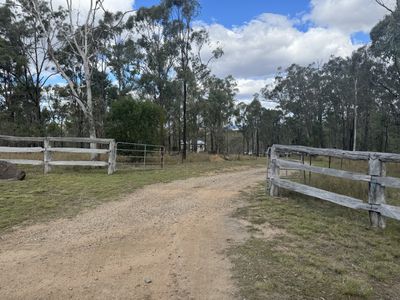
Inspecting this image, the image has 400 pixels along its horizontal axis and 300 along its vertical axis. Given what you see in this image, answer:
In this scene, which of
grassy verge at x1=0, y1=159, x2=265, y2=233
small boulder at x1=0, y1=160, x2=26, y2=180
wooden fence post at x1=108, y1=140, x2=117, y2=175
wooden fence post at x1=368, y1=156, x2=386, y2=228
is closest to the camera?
wooden fence post at x1=368, y1=156, x2=386, y2=228

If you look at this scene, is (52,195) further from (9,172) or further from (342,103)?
(342,103)

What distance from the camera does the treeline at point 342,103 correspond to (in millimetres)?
42906

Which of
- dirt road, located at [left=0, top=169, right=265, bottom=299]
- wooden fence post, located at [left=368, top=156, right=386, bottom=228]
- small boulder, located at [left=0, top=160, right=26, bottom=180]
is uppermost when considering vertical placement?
wooden fence post, located at [left=368, top=156, right=386, bottom=228]

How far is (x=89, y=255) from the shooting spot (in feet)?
15.2

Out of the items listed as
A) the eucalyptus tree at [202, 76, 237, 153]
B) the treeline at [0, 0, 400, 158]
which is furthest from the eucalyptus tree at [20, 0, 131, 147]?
the eucalyptus tree at [202, 76, 237, 153]

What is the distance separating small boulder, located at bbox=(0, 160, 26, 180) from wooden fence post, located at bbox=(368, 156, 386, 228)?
30.6 feet

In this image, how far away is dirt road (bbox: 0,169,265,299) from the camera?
3.68 metres

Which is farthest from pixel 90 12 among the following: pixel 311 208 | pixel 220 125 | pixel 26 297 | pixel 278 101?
pixel 278 101

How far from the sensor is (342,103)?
2158 inches

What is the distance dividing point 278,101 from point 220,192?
5414 centimetres

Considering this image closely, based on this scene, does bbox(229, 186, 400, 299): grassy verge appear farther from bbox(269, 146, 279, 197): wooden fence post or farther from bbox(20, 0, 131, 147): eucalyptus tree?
bbox(20, 0, 131, 147): eucalyptus tree

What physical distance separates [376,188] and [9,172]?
9637 millimetres

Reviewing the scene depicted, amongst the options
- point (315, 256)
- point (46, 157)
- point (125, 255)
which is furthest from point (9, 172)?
point (315, 256)

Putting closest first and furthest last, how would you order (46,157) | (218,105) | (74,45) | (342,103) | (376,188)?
(376,188) < (46,157) < (74,45) < (218,105) < (342,103)
